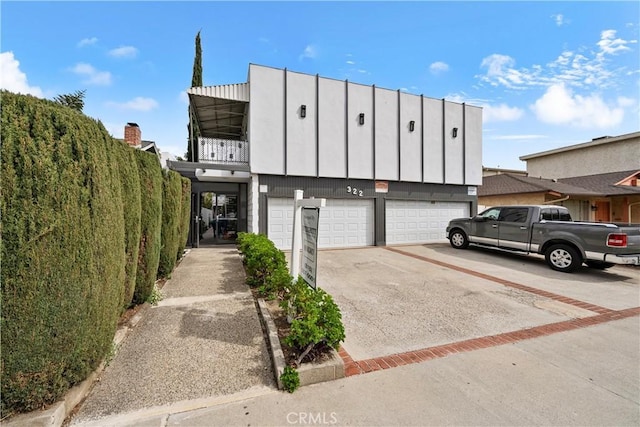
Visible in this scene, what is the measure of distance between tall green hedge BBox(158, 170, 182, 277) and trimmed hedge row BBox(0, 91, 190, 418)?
10.9ft

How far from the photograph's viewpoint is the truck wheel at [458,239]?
10337 millimetres

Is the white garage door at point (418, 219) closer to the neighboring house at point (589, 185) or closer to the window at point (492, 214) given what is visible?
the window at point (492, 214)

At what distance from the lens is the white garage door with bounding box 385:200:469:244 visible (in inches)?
464

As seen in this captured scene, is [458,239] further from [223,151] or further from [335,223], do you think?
[223,151]

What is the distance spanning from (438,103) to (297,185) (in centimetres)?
756

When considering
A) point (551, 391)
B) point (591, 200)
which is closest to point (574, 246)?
point (551, 391)

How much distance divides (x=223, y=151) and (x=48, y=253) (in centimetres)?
931

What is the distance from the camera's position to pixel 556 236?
285 inches

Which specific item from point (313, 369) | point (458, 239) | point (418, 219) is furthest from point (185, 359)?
point (418, 219)

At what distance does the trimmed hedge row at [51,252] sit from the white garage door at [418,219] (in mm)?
10472

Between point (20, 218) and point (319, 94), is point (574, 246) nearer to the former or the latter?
point (319, 94)

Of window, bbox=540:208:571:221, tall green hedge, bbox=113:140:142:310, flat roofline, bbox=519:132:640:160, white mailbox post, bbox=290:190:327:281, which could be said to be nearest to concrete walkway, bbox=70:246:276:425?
tall green hedge, bbox=113:140:142:310

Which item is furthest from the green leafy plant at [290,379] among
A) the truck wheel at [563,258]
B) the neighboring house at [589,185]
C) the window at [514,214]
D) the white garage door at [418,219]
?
the neighboring house at [589,185]

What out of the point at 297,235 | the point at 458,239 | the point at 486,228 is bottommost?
the point at 458,239
